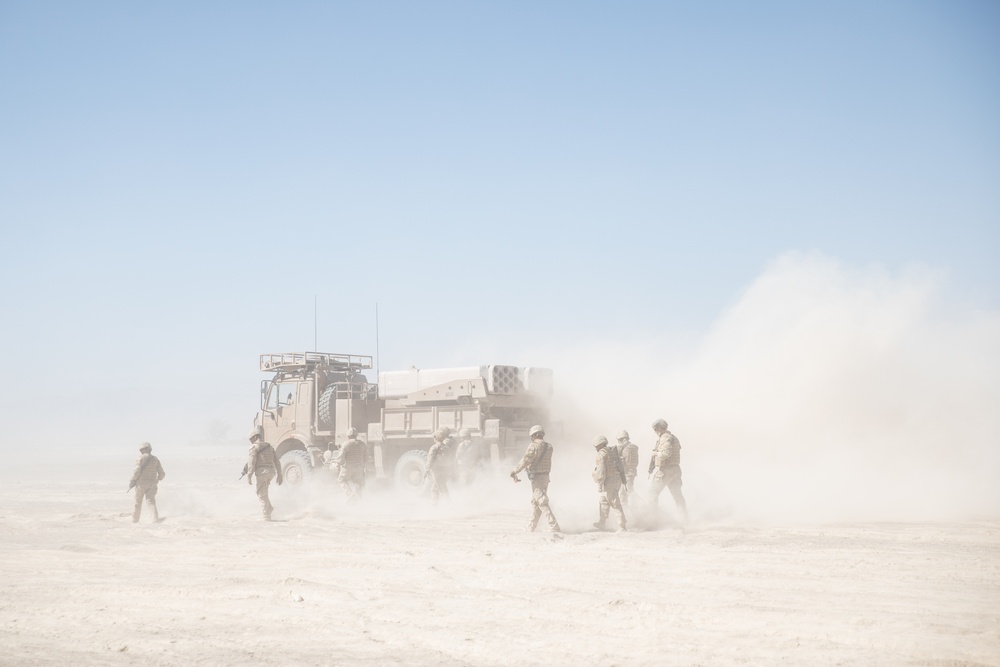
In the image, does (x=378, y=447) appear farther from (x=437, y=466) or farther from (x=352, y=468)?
(x=437, y=466)

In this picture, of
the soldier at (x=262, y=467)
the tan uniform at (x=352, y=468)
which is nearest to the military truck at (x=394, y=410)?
the tan uniform at (x=352, y=468)

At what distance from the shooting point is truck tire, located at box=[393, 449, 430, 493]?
2159 centimetres

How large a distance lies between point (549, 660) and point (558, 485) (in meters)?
14.9

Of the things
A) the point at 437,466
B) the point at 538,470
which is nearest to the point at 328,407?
the point at 437,466

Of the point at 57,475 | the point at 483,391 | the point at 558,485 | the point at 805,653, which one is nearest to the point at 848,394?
the point at 558,485

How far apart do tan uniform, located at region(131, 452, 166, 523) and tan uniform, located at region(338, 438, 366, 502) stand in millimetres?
3528

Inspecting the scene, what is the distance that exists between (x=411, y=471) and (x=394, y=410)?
5.40 ft

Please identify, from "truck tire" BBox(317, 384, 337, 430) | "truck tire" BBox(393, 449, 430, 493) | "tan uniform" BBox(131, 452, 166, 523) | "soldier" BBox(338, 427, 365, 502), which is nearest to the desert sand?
"tan uniform" BBox(131, 452, 166, 523)

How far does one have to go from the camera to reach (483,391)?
21.1 metres

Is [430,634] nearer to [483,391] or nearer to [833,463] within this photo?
[483,391]

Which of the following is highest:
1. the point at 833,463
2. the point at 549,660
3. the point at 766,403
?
the point at 766,403

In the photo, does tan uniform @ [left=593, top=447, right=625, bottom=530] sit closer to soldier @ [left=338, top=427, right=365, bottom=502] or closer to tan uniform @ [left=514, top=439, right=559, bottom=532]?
tan uniform @ [left=514, top=439, right=559, bottom=532]

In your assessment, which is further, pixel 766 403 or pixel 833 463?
pixel 766 403

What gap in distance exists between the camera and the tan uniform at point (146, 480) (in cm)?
1741
